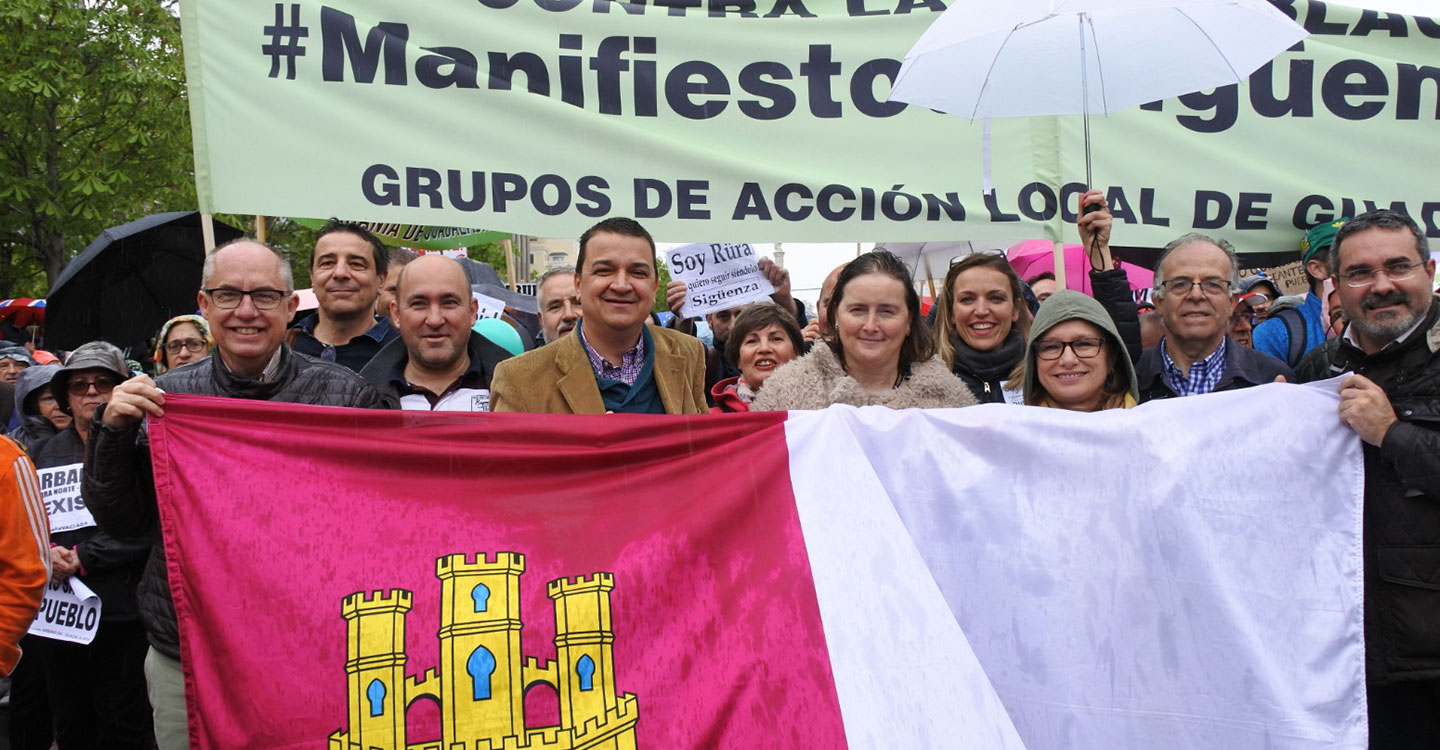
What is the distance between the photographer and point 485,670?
274 cm

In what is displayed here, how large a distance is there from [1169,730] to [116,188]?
1608 cm

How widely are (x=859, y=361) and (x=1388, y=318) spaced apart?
149 centimetres

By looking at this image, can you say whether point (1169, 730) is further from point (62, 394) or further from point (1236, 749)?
A: point (62, 394)


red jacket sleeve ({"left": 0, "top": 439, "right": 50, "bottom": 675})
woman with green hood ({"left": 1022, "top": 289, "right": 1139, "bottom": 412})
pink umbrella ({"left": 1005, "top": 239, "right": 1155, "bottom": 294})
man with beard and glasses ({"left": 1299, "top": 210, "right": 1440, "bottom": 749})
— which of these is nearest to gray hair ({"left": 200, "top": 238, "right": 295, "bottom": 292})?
red jacket sleeve ({"left": 0, "top": 439, "right": 50, "bottom": 675})

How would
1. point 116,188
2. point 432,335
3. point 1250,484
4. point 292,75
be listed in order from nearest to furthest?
point 1250,484 < point 432,335 < point 292,75 < point 116,188

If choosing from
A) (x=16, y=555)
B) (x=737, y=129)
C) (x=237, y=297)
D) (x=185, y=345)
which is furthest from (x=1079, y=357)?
(x=185, y=345)

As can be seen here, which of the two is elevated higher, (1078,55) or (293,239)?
(293,239)

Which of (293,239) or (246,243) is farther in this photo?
(293,239)

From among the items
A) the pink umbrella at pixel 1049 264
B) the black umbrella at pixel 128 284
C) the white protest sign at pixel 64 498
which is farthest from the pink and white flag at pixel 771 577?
the black umbrella at pixel 128 284

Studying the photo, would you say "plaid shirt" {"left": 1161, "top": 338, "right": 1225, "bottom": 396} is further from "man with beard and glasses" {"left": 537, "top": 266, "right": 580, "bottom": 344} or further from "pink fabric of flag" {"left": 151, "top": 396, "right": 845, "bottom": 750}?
"man with beard and glasses" {"left": 537, "top": 266, "right": 580, "bottom": 344}

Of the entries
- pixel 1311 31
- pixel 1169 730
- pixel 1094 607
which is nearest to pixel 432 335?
pixel 1094 607

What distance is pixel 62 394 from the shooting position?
4785 mm

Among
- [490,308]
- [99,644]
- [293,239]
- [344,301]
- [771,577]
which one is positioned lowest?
[99,644]

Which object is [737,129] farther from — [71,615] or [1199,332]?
[71,615]
